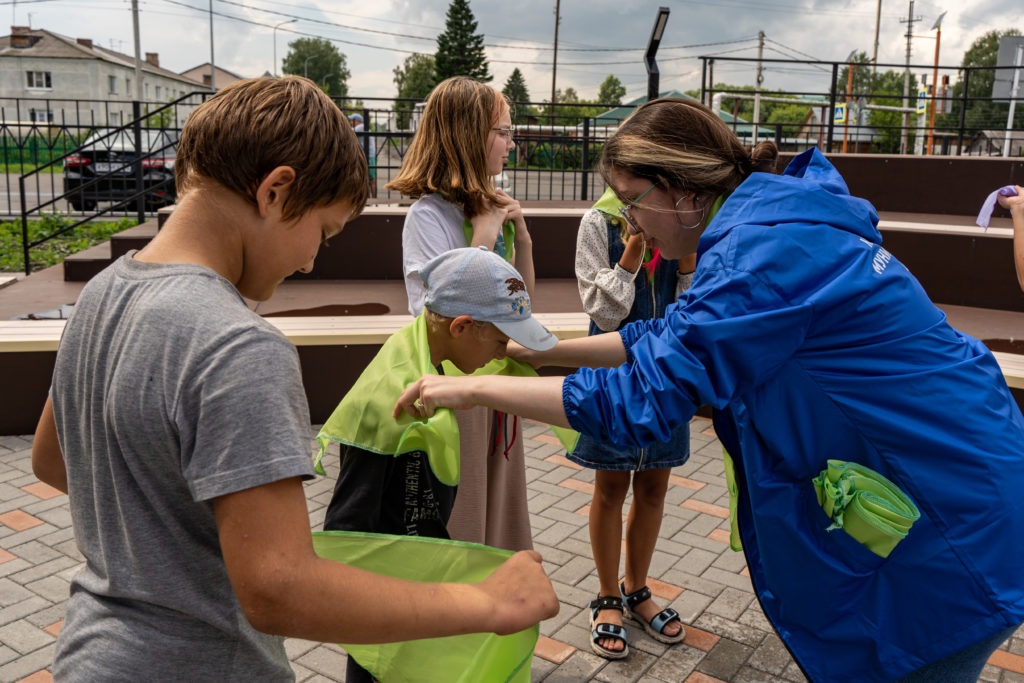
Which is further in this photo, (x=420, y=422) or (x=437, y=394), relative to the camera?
(x=420, y=422)

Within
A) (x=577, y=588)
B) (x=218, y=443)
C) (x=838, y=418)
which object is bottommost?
(x=577, y=588)

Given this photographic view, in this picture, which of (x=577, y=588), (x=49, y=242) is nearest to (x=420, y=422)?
(x=577, y=588)

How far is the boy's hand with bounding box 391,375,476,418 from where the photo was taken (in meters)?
1.67

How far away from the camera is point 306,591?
3.16 ft

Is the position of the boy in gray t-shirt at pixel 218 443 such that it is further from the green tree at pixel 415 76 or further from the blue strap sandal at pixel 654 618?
the green tree at pixel 415 76

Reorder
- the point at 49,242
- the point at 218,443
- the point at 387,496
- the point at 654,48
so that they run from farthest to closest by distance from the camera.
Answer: the point at 49,242, the point at 654,48, the point at 387,496, the point at 218,443

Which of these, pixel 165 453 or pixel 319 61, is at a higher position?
pixel 319 61

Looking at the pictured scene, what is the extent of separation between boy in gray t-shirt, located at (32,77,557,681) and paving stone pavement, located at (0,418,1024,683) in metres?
2.16

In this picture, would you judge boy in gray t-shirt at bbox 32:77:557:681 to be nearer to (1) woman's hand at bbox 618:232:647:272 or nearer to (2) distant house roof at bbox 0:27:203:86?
(1) woman's hand at bbox 618:232:647:272

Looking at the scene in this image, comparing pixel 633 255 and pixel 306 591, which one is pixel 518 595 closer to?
pixel 306 591

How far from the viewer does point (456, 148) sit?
3.18 meters

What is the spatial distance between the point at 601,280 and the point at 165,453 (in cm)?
234

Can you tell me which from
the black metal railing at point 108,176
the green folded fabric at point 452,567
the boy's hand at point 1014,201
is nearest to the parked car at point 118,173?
the black metal railing at point 108,176

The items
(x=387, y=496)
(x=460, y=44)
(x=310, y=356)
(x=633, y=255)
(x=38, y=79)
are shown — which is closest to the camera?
(x=387, y=496)
